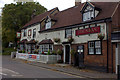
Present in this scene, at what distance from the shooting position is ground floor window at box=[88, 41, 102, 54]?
48.6ft

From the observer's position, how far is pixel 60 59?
19953mm

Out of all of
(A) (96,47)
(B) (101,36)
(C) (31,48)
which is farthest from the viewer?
(C) (31,48)

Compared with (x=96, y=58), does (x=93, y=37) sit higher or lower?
higher

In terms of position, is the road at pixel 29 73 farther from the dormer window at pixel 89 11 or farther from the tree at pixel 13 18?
the tree at pixel 13 18

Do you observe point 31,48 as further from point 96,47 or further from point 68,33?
point 96,47

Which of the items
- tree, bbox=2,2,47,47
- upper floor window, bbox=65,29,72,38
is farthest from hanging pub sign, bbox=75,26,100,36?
tree, bbox=2,2,47,47

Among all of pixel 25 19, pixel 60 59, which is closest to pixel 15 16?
pixel 25 19

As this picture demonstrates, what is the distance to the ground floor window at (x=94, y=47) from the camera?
584 inches

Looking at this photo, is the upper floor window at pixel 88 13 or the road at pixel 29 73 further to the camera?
the upper floor window at pixel 88 13

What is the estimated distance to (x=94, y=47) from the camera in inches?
598

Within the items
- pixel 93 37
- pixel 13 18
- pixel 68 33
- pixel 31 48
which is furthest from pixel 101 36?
pixel 13 18

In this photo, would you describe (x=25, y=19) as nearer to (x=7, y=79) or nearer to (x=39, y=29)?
(x=39, y=29)

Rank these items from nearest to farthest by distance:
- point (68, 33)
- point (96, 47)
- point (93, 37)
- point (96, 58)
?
1. point (96, 58)
2. point (96, 47)
3. point (93, 37)
4. point (68, 33)

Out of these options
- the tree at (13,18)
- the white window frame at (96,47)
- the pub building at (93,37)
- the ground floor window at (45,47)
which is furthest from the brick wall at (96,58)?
the tree at (13,18)
